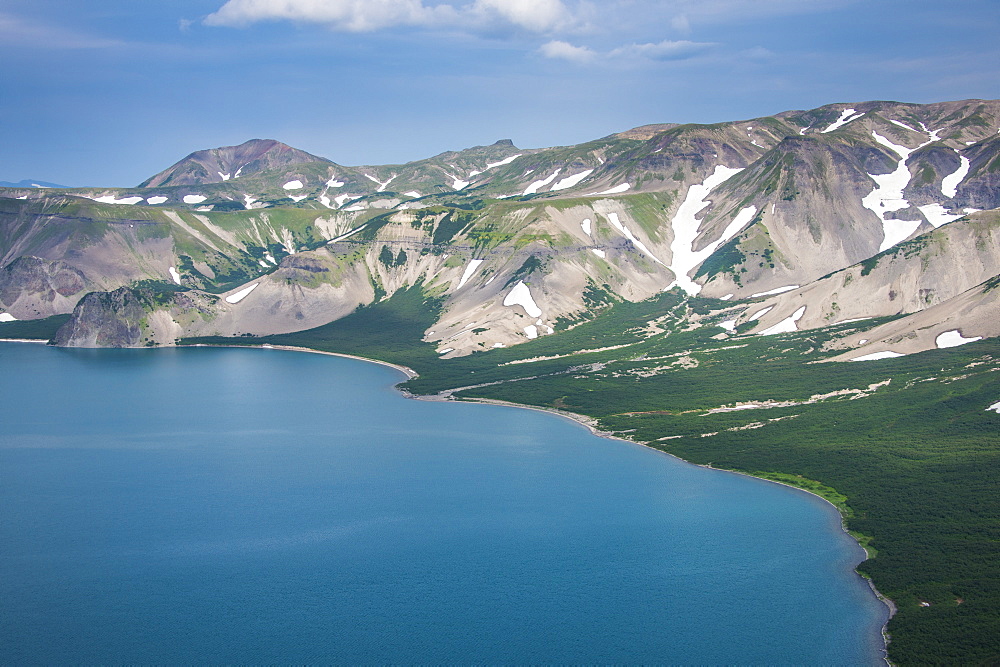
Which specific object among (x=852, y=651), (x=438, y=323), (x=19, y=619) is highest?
(x=438, y=323)

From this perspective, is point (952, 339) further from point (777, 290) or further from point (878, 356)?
point (777, 290)

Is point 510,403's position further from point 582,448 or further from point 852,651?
point 852,651

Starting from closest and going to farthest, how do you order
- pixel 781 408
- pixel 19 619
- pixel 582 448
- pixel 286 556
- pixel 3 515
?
pixel 19 619 < pixel 286 556 < pixel 3 515 < pixel 582 448 < pixel 781 408

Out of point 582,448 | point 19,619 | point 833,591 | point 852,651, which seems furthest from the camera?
point 582,448

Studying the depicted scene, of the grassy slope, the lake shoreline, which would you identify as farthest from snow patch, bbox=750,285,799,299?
the lake shoreline

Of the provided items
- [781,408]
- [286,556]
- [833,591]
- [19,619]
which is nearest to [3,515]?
[19,619]

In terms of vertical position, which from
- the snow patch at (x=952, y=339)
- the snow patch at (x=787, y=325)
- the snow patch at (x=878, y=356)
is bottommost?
the snow patch at (x=878, y=356)

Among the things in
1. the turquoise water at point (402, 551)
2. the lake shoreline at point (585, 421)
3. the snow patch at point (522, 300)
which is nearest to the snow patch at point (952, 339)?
the lake shoreline at point (585, 421)

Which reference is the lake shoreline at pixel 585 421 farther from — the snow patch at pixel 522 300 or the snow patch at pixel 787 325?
the snow patch at pixel 787 325
